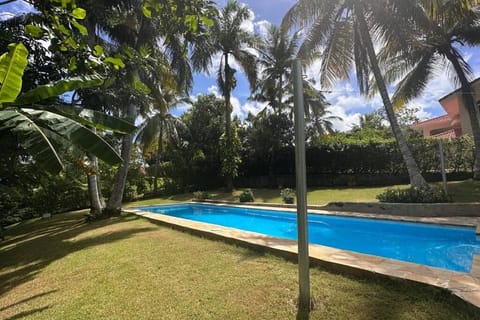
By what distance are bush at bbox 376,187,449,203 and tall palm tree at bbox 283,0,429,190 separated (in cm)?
164

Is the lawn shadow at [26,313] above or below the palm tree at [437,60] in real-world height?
below

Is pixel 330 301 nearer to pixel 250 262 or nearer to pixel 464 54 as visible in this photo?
pixel 250 262

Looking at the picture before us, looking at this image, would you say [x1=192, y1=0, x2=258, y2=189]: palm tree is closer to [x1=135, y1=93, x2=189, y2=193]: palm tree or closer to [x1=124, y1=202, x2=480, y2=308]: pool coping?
[x1=135, y1=93, x2=189, y2=193]: palm tree

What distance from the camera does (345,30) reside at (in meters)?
12.0

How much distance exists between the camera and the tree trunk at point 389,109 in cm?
1039

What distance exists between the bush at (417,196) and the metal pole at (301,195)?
843 centimetres

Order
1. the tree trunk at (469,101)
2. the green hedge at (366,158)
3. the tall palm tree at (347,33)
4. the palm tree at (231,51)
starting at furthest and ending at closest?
1. the palm tree at (231,51)
2. the green hedge at (366,158)
3. the tree trunk at (469,101)
4. the tall palm tree at (347,33)

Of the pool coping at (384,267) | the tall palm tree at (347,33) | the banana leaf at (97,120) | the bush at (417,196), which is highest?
the tall palm tree at (347,33)

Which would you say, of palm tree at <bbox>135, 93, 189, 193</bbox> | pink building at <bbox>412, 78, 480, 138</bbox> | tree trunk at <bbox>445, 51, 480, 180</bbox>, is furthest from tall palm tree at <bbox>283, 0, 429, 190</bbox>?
palm tree at <bbox>135, 93, 189, 193</bbox>

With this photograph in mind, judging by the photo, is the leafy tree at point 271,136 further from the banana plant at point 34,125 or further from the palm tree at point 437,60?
the banana plant at point 34,125

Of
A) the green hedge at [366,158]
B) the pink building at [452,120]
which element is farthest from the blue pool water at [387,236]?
the pink building at [452,120]

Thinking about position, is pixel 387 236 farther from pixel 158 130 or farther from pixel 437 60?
pixel 158 130

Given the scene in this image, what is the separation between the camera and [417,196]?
31.3 ft

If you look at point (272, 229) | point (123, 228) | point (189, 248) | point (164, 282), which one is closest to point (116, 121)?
point (164, 282)
